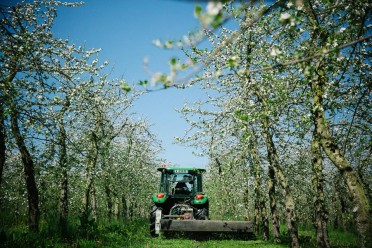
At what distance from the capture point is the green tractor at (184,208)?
10.7 m

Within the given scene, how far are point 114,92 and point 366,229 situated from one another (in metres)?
18.0

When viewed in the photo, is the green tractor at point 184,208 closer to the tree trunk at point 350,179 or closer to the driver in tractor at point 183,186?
the driver in tractor at point 183,186

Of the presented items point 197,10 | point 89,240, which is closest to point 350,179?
point 197,10

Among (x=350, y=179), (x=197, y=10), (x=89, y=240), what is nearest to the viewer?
(x=197, y=10)

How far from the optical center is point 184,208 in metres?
12.6

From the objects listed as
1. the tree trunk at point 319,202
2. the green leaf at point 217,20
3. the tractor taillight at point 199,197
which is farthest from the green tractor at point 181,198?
the green leaf at point 217,20

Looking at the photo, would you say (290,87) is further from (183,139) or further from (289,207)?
(183,139)

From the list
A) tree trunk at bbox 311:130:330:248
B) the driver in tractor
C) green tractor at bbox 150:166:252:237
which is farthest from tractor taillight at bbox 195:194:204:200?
tree trunk at bbox 311:130:330:248

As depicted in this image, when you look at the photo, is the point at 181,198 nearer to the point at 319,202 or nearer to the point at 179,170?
the point at 179,170

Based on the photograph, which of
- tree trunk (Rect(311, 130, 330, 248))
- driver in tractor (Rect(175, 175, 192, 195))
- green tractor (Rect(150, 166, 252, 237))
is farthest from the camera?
driver in tractor (Rect(175, 175, 192, 195))

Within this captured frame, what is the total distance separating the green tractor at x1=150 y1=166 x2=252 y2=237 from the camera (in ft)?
35.1

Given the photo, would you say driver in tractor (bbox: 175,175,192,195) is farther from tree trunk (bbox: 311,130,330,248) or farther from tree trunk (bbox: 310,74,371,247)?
tree trunk (bbox: 310,74,371,247)

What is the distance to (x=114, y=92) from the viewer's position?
20422 mm

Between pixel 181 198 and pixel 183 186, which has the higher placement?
pixel 183 186
